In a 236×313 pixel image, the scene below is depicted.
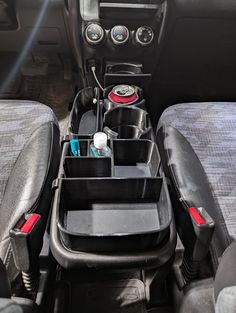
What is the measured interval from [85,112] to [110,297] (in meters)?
0.60

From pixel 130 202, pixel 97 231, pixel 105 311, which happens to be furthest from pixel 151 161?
pixel 105 311

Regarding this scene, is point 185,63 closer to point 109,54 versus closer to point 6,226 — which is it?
point 109,54

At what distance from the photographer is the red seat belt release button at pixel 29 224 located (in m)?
0.56

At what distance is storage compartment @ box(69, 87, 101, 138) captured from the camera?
931mm

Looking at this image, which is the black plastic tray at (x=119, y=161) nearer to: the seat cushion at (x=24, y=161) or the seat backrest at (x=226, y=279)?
the seat cushion at (x=24, y=161)

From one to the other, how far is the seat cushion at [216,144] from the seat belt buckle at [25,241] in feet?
1.31

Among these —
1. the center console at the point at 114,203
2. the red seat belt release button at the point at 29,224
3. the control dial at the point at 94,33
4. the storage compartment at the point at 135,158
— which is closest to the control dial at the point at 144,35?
the control dial at the point at 94,33

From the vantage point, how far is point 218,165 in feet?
2.87

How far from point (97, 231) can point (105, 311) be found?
1.32 feet

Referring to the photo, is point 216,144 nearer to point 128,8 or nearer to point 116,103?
point 116,103

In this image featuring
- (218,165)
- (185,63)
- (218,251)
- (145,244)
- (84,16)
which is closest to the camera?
(145,244)

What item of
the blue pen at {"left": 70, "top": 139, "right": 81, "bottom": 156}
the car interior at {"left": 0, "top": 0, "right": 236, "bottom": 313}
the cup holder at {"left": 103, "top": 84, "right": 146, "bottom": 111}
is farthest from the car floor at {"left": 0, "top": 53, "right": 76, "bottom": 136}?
the blue pen at {"left": 70, "top": 139, "right": 81, "bottom": 156}

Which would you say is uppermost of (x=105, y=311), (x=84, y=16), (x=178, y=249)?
(x=84, y=16)

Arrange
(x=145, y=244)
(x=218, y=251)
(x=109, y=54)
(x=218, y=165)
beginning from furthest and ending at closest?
(x=109, y=54) → (x=218, y=165) → (x=218, y=251) → (x=145, y=244)
